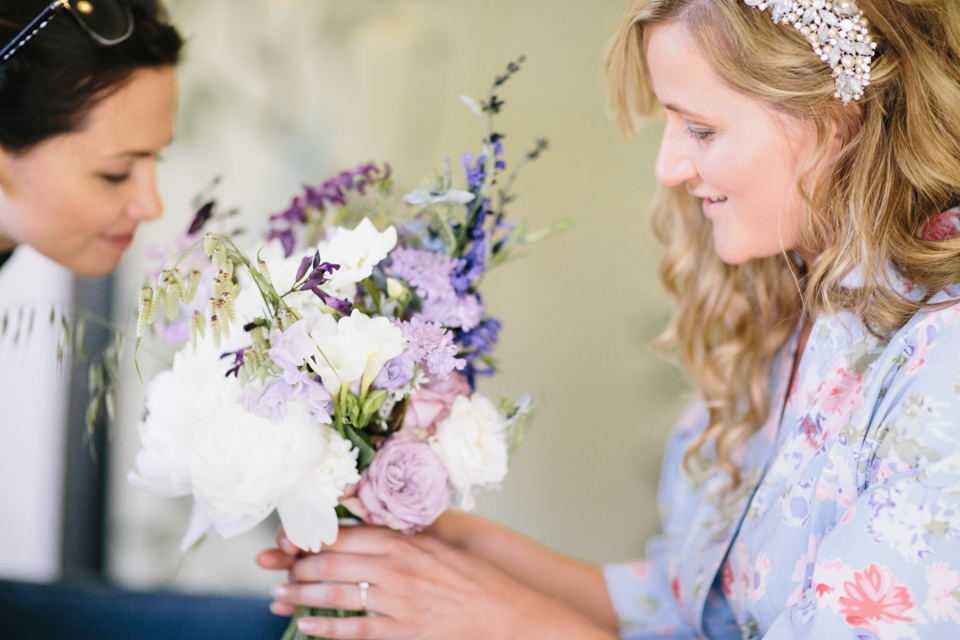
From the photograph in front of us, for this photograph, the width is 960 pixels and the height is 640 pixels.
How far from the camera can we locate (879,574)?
0.67m

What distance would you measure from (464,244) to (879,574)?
547 mm

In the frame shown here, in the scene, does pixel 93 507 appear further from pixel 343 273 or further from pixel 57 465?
pixel 343 273

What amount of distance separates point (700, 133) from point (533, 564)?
27.7 inches

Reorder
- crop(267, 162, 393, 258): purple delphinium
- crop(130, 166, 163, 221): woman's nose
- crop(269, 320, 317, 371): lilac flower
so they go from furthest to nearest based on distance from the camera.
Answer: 1. crop(130, 166, 163, 221): woman's nose
2. crop(267, 162, 393, 258): purple delphinium
3. crop(269, 320, 317, 371): lilac flower

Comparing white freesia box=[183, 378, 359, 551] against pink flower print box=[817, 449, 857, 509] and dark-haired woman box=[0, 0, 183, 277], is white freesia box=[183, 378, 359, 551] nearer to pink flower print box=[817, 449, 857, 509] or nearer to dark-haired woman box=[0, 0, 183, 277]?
dark-haired woman box=[0, 0, 183, 277]

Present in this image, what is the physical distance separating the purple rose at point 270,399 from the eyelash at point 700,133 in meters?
0.57

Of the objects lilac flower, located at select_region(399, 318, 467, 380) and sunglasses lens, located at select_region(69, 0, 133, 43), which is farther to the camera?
sunglasses lens, located at select_region(69, 0, 133, 43)

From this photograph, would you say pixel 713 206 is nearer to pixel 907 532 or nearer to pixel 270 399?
pixel 907 532

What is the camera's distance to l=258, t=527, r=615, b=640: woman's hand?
0.85 meters

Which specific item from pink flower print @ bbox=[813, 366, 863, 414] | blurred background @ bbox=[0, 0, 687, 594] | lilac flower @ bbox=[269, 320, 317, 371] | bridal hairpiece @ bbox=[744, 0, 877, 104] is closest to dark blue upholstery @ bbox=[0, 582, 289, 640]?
blurred background @ bbox=[0, 0, 687, 594]

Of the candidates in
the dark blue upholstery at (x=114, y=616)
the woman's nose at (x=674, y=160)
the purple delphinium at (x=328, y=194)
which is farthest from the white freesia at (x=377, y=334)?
A: the dark blue upholstery at (x=114, y=616)

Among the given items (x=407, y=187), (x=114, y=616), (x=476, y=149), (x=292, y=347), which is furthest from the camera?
(x=476, y=149)

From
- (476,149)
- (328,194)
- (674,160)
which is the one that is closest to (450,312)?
→ (328,194)

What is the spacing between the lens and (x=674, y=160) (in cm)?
90
